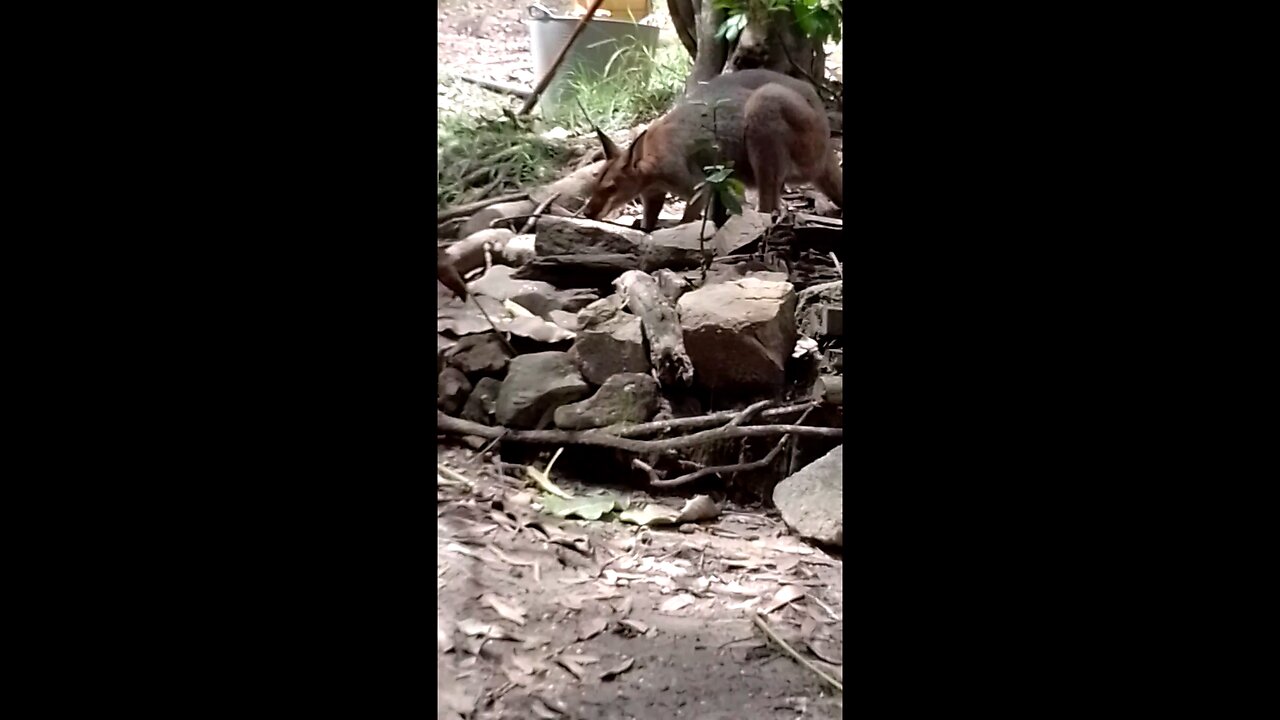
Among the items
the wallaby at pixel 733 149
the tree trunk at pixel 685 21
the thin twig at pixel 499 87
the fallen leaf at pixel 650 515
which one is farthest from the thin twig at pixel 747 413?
the tree trunk at pixel 685 21

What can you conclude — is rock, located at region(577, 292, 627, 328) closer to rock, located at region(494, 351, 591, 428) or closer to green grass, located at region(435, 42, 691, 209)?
rock, located at region(494, 351, 591, 428)

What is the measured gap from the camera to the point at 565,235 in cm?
397

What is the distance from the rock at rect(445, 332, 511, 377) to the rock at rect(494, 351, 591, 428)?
37 mm

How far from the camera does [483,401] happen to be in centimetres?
302

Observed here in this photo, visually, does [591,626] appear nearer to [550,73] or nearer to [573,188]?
[573,188]

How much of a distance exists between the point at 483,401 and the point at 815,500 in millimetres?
1009

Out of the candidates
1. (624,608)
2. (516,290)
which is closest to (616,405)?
(516,290)

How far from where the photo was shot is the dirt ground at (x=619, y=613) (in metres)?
1.62

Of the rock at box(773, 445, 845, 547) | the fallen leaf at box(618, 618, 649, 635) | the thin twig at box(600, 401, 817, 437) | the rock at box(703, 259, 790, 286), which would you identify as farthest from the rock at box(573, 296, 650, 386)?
the fallen leaf at box(618, 618, 649, 635)
